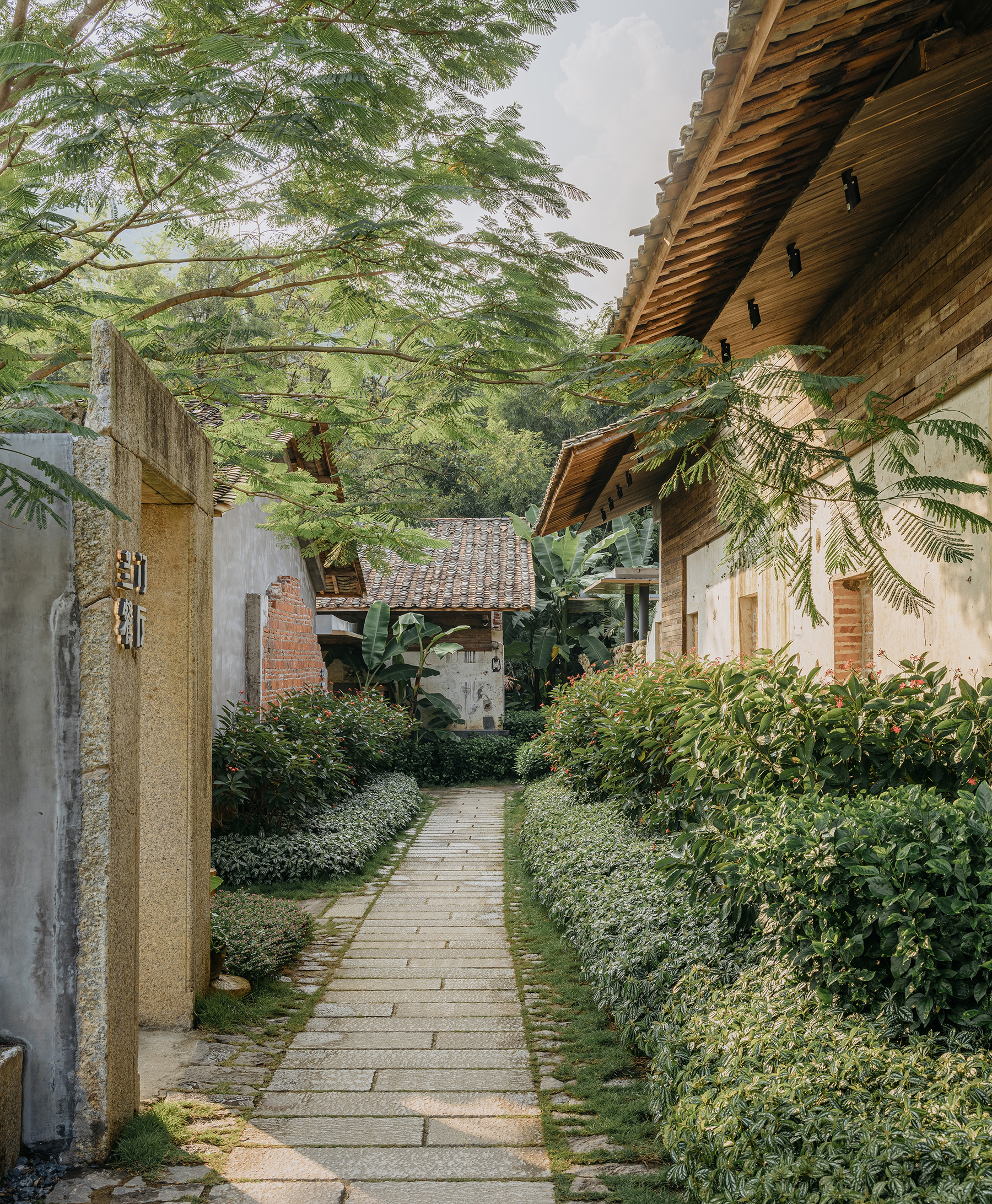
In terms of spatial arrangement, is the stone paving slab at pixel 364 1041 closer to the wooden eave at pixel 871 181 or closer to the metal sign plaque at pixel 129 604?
the metal sign plaque at pixel 129 604

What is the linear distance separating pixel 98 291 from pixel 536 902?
594 centimetres

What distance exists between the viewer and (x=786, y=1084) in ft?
9.19

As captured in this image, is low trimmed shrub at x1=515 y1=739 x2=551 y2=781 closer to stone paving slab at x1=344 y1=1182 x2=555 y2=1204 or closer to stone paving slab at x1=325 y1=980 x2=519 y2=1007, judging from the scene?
stone paving slab at x1=325 y1=980 x2=519 y2=1007

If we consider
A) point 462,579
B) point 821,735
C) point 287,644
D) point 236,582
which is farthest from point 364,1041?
point 462,579

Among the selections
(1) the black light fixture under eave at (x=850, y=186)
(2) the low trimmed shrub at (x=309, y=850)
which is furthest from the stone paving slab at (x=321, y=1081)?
(1) the black light fixture under eave at (x=850, y=186)

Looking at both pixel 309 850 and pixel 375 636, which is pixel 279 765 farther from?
pixel 375 636

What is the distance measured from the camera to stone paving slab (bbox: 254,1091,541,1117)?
3.97 m

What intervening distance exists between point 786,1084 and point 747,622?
6.28m

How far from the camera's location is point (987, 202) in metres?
3.89

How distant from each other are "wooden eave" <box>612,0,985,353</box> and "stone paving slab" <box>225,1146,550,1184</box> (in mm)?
3876

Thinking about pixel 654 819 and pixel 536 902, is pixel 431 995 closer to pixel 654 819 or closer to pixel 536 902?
pixel 654 819

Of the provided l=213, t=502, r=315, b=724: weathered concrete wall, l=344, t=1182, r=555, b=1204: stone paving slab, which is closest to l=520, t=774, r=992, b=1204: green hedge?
l=344, t=1182, r=555, b=1204: stone paving slab

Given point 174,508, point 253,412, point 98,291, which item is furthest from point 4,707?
point 253,412

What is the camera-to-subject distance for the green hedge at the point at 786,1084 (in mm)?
2418
